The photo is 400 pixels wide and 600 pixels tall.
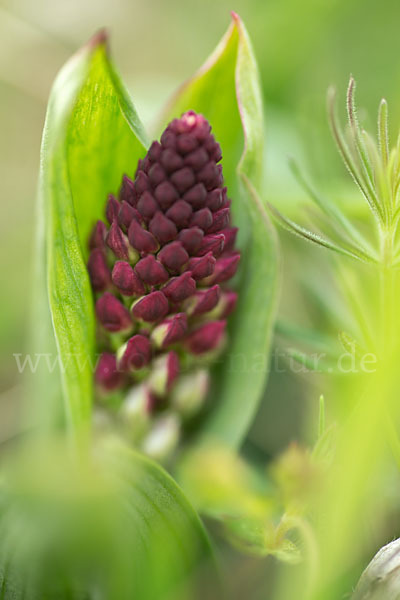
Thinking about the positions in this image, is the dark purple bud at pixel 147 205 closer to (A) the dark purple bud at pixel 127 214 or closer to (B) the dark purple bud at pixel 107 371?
(A) the dark purple bud at pixel 127 214

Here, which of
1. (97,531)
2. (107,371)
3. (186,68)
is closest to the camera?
(97,531)

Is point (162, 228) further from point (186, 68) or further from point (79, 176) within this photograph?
point (186, 68)

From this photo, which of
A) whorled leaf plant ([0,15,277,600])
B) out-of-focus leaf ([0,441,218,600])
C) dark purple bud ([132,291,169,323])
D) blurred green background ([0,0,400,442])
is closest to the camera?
out-of-focus leaf ([0,441,218,600])

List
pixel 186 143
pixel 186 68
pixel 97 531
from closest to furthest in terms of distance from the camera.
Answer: pixel 97 531 < pixel 186 143 < pixel 186 68

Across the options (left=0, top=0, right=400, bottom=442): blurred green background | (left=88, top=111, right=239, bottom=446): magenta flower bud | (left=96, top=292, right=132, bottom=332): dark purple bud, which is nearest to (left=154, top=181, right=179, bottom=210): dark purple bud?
(left=88, top=111, right=239, bottom=446): magenta flower bud

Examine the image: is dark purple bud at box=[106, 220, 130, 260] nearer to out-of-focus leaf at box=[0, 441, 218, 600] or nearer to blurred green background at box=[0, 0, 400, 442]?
out-of-focus leaf at box=[0, 441, 218, 600]

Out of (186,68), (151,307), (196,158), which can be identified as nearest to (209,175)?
(196,158)

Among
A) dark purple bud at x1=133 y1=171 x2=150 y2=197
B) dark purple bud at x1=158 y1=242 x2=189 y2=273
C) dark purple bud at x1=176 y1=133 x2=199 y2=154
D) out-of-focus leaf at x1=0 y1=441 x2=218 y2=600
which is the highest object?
dark purple bud at x1=176 y1=133 x2=199 y2=154

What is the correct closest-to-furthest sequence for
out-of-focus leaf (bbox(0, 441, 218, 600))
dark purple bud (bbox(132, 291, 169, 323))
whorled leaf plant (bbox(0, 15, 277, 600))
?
out-of-focus leaf (bbox(0, 441, 218, 600)) → whorled leaf plant (bbox(0, 15, 277, 600)) → dark purple bud (bbox(132, 291, 169, 323))

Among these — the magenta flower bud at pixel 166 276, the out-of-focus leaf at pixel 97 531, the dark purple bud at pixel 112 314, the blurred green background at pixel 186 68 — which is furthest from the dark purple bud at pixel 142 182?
the blurred green background at pixel 186 68
